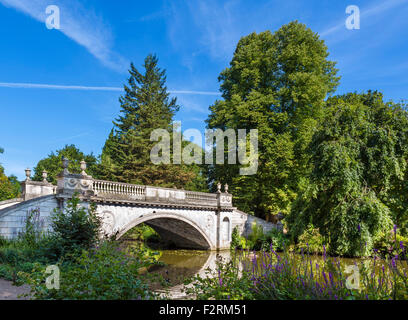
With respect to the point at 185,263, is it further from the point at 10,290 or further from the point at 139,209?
the point at 10,290

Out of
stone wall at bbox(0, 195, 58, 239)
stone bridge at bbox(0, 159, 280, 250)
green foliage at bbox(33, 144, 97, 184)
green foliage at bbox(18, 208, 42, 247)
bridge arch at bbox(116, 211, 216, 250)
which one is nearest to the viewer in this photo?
green foliage at bbox(18, 208, 42, 247)

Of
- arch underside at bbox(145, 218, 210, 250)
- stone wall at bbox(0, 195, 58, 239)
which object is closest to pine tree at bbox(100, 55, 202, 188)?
arch underside at bbox(145, 218, 210, 250)

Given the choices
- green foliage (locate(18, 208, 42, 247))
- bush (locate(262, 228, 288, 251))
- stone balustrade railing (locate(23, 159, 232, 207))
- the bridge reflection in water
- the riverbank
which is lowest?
the bridge reflection in water

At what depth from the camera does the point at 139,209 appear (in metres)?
15.0

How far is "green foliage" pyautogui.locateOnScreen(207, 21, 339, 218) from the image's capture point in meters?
19.2

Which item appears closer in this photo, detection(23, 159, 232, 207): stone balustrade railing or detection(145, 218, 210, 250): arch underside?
detection(23, 159, 232, 207): stone balustrade railing

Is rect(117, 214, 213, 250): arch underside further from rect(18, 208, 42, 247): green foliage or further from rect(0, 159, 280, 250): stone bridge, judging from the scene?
rect(18, 208, 42, 247): green foliage

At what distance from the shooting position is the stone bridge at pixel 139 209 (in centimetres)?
1092

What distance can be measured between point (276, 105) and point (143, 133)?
12188 millimetres

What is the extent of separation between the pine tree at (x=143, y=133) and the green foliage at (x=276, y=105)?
572 centimetres

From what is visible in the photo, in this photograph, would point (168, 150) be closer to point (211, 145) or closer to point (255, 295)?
point (211, 145)

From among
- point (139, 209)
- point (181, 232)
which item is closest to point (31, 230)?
point (139, 209)

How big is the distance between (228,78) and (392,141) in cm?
1339

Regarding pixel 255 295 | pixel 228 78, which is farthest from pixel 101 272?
pixel 228 78
